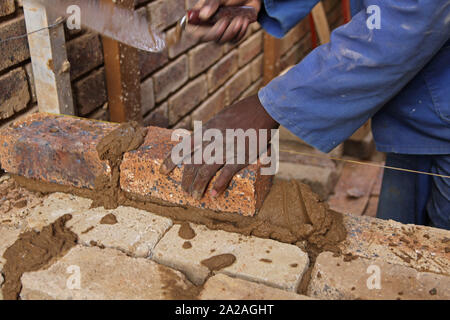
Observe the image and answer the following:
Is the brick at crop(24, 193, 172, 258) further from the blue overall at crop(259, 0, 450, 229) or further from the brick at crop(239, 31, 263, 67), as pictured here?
the brick at crop(239, 31, 263, 67)

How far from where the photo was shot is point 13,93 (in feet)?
6.89

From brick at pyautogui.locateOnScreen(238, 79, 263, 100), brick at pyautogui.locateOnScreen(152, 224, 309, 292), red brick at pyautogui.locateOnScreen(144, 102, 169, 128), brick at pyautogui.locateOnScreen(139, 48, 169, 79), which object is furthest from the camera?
brick at pyautogui.locateOnScreen(238, 79, 263, 100)

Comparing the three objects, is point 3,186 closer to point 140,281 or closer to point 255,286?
point 140,281

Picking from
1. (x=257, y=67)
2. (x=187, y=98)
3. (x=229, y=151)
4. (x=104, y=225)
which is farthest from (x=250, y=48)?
(x=104, y=225)

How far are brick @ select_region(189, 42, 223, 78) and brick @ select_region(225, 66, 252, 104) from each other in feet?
1.35

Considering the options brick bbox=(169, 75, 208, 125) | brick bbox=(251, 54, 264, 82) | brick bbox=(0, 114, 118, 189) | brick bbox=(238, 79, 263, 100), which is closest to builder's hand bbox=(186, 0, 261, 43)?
brick bbox=(0, 114, 118, 189)

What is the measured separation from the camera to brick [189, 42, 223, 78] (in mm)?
3531

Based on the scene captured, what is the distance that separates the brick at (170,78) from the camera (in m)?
3.15

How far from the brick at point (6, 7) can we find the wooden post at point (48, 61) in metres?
0.05

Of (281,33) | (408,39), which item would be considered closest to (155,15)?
(281,33)

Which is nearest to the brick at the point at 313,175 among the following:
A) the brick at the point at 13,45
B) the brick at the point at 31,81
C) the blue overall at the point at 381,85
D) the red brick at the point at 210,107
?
the red brick at the point at 210,107

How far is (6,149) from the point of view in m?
1.96

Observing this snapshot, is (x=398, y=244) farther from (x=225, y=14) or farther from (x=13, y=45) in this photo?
(x=13, y=45)
